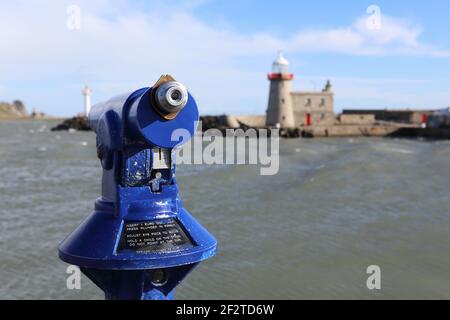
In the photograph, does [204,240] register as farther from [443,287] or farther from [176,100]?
[443,287]

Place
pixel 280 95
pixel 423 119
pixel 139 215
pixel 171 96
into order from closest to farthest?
pixel 171 96 → pixel 139 215 → pixel 280 95 → pixel 423 119

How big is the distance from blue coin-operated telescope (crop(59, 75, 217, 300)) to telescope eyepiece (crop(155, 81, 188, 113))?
28 mm

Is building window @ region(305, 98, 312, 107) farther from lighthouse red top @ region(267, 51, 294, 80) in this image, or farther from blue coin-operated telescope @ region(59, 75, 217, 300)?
blue coin-operated telescope @ region(59, 75, 217, 300)

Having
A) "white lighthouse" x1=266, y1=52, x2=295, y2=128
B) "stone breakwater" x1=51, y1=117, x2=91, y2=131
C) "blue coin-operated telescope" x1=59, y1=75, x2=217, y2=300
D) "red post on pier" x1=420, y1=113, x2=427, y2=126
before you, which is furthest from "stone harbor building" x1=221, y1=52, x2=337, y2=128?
"blue coin-operated telescope" x1=59, y1=75, x2=217, y2=300

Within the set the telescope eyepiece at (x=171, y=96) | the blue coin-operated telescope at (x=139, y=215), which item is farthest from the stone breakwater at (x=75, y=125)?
the telescope eyepiece at (x=171, y=96)

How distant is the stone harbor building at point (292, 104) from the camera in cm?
4903

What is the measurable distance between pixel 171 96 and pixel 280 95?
47.2 metres

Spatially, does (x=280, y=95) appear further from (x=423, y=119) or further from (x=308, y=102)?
(x=423, y=119)

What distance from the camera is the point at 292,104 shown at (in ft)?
168

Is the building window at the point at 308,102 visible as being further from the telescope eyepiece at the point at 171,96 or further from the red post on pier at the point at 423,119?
the telescope eyepiece at the point at 171,96

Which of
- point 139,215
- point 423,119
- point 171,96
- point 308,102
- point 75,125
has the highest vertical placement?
point 308,102

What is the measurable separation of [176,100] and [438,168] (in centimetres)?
2499

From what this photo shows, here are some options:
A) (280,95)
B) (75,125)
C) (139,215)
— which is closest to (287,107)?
(280,95)

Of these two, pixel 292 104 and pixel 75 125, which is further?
pixel 75 125
